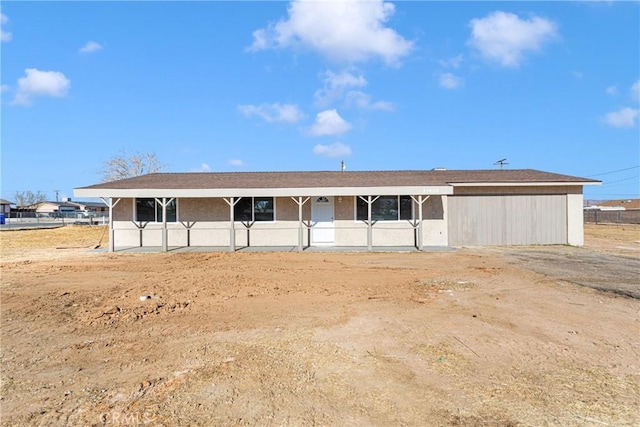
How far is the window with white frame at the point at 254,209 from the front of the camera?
1518cm

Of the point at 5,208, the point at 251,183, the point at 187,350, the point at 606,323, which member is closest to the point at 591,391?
the point at 606,323

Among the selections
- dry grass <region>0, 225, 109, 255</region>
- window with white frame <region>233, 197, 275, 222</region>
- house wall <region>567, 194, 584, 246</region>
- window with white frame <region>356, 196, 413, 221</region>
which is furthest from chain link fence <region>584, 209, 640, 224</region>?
dry grass <region>0, 225, 109, 255</region>

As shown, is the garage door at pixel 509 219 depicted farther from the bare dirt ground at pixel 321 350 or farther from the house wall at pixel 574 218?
the bare dirt ground at pixel 321 350

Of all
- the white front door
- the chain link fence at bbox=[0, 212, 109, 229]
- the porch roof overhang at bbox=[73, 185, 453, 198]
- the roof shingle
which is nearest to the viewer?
the porch roof overhang at bbox=[73, 185, 453, 198]

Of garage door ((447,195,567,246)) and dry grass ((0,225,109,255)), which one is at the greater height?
garage door ((447,195,567,246))

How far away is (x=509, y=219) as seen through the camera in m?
15.4

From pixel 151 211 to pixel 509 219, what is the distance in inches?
560

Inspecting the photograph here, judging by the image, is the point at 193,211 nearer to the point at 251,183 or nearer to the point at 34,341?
the point at 251,183

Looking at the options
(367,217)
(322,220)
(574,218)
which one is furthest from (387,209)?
(574,218)

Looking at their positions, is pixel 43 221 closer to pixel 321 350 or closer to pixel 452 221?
pixel 452 221

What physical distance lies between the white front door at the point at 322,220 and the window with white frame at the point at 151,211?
5.49 metres

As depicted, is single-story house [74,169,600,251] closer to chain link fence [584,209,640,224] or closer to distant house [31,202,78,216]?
chain link fence [584,209,640,224]

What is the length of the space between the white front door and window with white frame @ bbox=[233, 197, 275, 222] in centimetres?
165

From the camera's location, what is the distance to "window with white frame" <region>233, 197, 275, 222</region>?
1518 centimetres
